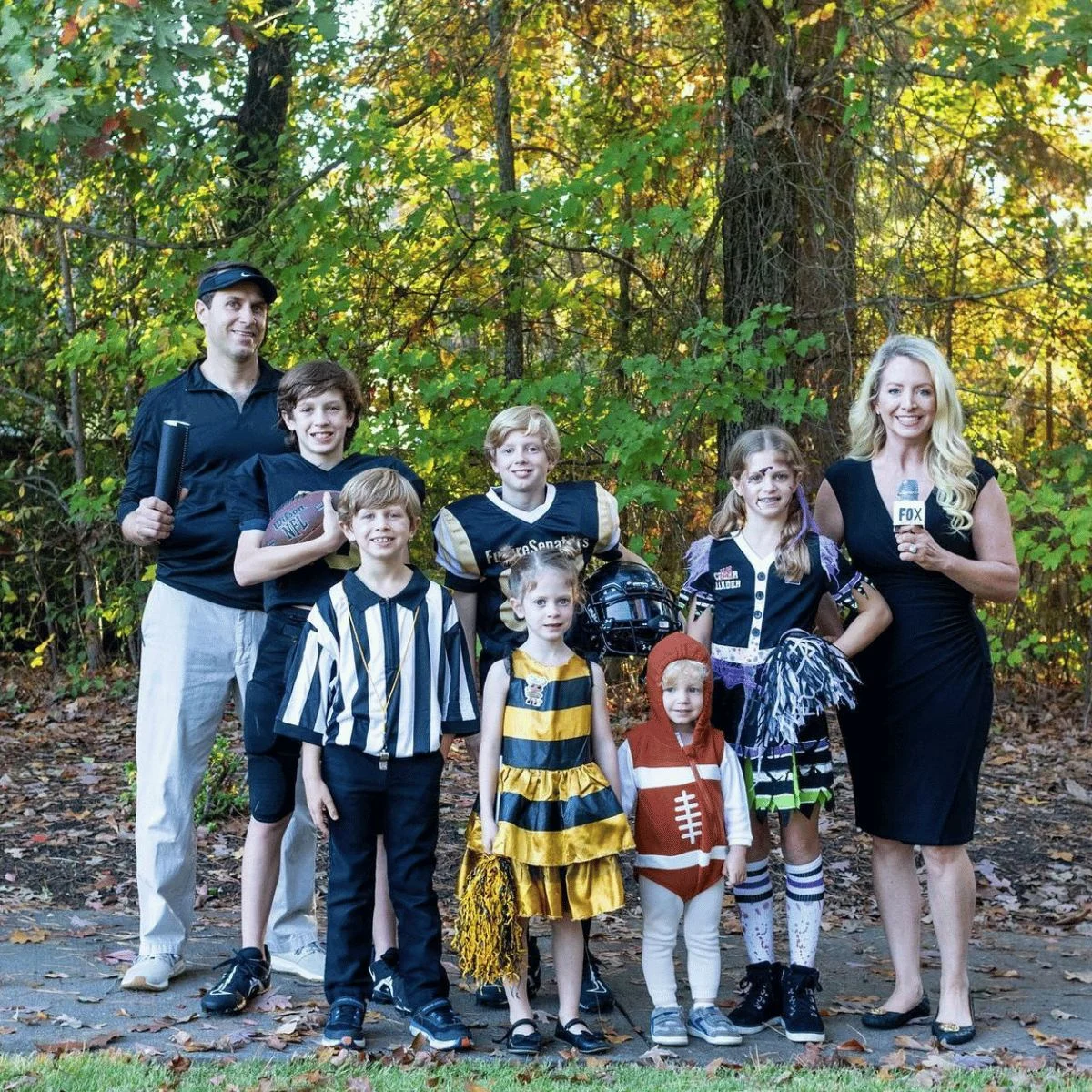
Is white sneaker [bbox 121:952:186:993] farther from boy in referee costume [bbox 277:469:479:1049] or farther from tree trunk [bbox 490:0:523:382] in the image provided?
tree trunk [bbox 490:0:523:382]

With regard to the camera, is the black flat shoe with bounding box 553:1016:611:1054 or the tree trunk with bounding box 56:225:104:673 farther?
the tree trunk with bounding box 56:225:104:673

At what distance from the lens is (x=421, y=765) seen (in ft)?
14.3

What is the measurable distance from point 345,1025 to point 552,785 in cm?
97

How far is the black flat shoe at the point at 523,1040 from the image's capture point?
4258 millimetres

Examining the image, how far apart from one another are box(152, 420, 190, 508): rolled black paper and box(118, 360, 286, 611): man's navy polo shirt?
10 centimetres

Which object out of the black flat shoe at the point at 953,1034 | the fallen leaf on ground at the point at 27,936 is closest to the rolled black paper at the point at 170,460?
the fallen leaf on ground at the point at 27,936

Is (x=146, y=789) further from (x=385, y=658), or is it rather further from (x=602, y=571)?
(x=602, y=571)

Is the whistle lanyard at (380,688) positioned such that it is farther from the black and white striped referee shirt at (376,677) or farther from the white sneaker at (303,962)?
the white sneaker at (303,962)

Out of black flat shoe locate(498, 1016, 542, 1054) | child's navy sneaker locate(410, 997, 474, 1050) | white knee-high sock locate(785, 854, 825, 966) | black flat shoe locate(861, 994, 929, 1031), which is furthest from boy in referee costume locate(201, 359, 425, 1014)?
black flat shoe locate(861, 994, 929, 1031)

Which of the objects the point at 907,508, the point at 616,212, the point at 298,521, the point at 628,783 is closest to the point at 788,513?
the point at 907,508

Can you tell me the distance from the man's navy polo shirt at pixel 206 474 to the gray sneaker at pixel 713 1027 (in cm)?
203

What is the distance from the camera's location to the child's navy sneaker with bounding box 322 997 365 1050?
423 centimetres

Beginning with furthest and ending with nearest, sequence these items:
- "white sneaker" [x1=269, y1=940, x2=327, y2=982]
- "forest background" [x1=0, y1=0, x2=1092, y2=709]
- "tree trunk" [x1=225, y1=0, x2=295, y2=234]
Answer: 1. "tree trunk" [x1=225, y1=0, x2=295, y2=234]
2. "forest background" [x1=0, y1=0, x2=1092, y2=709]
3. "white sneaker" [x1=269, y1=940, x2=327, y2=982]

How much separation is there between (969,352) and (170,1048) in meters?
7.65
